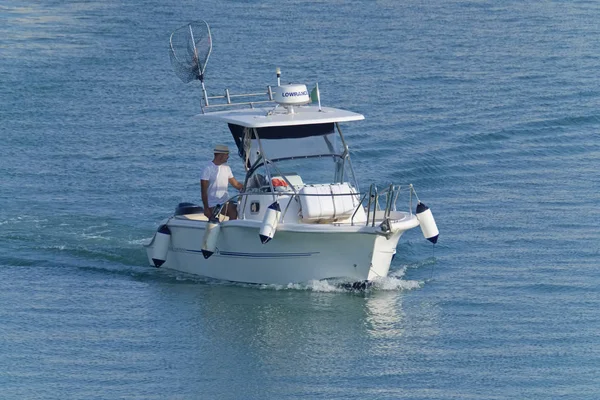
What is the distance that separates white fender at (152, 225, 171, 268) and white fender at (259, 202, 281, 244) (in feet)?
7.74

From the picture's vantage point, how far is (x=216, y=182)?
18.5 meters

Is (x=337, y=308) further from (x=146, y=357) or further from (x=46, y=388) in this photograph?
(x=46, y=388)

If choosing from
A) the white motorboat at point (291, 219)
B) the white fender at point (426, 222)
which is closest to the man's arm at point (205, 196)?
the white motorboat at point (291, 219)

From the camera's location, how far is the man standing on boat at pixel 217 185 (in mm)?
18422

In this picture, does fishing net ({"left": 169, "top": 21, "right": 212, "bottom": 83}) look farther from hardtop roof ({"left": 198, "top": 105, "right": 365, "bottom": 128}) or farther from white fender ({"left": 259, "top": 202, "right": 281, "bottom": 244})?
white fender ({"left": 259, "top": 202, "right": 281, "bottom": 244})

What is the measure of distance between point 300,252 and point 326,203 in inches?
29.7

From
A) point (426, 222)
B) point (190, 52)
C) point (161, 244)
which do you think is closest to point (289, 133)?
point (426, 222)

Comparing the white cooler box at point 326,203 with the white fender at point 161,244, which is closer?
the white cooler box at point 326,203

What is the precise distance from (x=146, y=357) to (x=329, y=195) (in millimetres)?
3646

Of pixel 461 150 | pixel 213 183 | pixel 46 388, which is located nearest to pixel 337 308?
pixel 213 183

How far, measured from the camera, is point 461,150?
25453 millimetres

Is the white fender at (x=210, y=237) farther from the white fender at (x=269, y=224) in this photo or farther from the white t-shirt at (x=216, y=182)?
the white fender at (x=269, y=224)

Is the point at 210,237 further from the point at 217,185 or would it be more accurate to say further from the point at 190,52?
the point at 190,52

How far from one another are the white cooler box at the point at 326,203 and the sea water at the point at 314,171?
1024 mm
